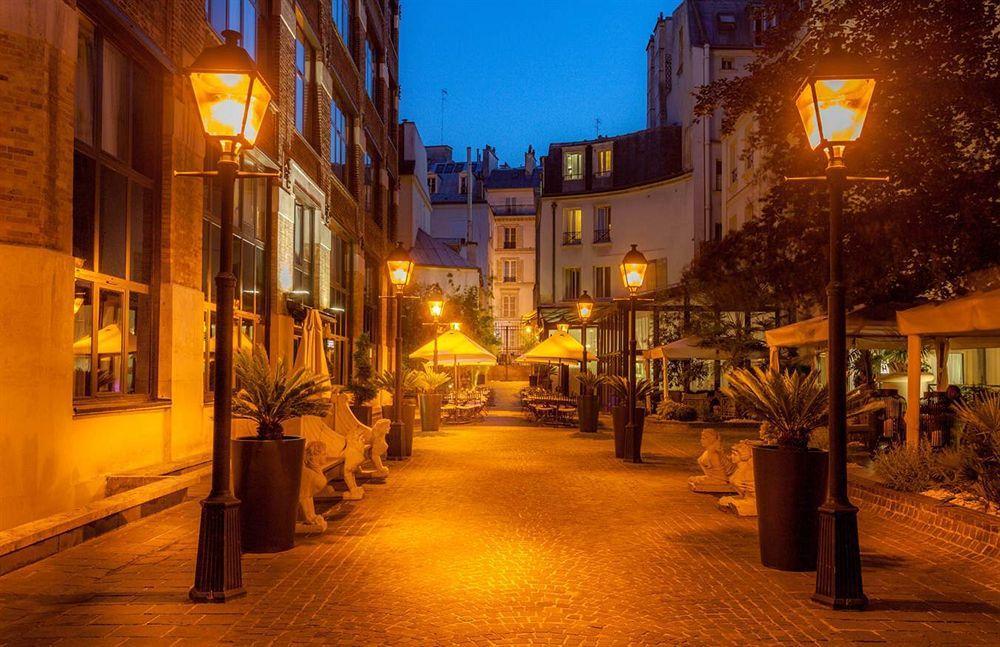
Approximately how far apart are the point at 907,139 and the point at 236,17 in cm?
1182

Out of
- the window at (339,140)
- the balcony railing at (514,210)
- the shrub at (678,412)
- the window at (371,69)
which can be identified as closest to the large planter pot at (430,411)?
the shrub at (678,412)

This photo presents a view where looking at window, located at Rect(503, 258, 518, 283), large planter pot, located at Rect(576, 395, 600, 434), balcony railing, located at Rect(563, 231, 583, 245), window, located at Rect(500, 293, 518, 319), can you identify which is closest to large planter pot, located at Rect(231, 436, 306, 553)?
large planter pot, located at Rect(576, 395, 600, 434)

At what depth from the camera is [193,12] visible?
1348 centimetres

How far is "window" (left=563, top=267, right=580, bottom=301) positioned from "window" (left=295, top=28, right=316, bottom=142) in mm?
23272

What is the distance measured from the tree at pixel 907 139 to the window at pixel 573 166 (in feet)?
98.3

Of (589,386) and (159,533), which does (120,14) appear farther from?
(589,386)

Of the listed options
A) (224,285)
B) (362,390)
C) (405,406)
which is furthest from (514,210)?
(224,285)

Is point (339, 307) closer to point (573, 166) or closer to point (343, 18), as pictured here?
point (343, 18)

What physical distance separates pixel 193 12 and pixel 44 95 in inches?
217

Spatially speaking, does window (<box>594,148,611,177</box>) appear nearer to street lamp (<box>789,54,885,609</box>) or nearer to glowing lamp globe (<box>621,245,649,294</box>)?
glowing lamp globe (<box>621,245,649,294</box>)

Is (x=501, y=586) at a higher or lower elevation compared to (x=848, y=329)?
lower

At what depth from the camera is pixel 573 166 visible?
44.8 m

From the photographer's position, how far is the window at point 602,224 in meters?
43.1

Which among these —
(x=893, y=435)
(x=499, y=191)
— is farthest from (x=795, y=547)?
(x=499, y=191)
